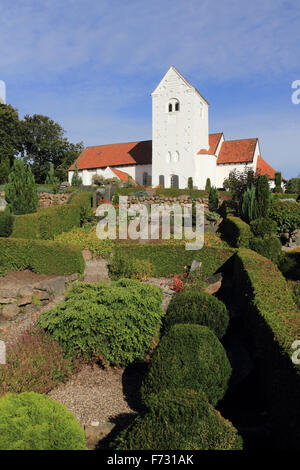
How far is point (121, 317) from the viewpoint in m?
6.29

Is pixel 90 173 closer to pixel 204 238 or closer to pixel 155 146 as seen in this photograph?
pixel 155 146

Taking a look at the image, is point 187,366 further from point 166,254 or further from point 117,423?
point 166,254

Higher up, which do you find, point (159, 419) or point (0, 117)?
point (0, 117)

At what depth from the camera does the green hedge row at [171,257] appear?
38.8ft

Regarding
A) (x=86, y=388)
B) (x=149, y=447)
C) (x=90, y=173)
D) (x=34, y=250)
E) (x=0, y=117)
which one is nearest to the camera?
(x=149, y=447)

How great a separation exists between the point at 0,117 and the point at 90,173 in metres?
18.9

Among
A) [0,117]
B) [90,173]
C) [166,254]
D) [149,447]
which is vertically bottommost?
[149,447]

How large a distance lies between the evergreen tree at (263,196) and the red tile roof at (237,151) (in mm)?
21939

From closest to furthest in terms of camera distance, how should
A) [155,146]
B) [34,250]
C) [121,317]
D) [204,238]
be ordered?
[121,317]
[34,250]
[204,238]
[155,146]

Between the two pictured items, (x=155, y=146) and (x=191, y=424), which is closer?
(x=191, y=424)

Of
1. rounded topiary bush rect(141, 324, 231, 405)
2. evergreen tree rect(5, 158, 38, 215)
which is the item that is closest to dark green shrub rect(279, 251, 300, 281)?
rounded topiary bush rect(141, 324, 231, 405)

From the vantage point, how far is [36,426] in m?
3.26

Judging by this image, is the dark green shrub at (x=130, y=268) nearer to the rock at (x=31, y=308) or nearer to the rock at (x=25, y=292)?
the rock at (x=25, y=292)

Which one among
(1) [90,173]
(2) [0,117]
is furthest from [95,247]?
(2) [0,117]
